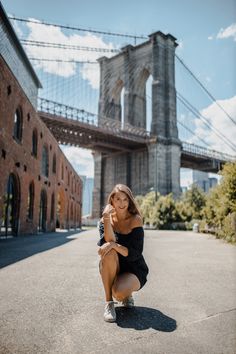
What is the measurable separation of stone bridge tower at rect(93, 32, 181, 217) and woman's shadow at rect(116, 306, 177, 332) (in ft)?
Result: 146

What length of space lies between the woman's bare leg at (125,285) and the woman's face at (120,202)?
66 cm

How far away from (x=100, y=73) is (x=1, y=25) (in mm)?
56638

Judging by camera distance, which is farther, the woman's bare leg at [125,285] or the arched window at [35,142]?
the arched window at [35,142]

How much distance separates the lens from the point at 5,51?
16469 mm

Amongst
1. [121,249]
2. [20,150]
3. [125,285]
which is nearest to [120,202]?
[121,249]

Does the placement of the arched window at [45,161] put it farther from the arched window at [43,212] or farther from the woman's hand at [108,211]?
the woman's hand at [108,211]

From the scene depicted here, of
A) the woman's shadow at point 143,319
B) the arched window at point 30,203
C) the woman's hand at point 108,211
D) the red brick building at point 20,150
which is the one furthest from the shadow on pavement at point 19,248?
the arched window at point 30,203

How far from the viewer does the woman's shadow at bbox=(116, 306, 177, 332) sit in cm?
307

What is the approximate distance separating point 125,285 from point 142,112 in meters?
64.0

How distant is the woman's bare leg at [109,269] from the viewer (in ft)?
11.0

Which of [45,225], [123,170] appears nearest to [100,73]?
[123,170]

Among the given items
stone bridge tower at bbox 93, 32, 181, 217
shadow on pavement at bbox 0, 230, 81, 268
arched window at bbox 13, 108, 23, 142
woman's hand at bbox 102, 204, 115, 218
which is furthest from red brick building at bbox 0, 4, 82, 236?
stone bridge tower at bbox 93, 32, 181, 217

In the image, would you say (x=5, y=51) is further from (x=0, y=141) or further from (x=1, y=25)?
(x=0, y=141)

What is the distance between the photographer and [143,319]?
3297 mm
